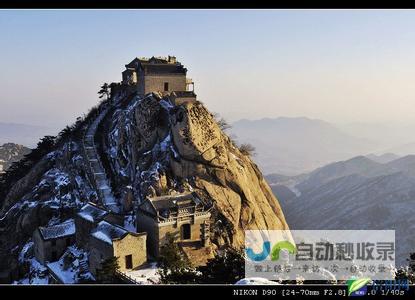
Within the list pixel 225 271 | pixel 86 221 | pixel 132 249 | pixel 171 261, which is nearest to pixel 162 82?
pixel 86 221

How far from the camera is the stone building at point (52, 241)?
22328 mm

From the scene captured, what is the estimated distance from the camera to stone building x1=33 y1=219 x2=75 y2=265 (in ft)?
73.3

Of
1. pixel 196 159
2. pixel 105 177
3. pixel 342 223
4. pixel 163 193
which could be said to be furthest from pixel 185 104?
pixel 342 223

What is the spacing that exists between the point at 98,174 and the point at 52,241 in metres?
7.65

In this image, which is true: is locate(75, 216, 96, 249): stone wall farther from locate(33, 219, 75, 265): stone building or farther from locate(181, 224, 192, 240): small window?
locate(181, 224, 192, 240): small window

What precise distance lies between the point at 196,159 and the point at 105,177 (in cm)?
743

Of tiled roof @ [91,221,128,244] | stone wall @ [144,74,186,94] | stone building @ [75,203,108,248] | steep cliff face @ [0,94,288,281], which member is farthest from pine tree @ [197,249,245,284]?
stone wall @ [144,74,186,94]

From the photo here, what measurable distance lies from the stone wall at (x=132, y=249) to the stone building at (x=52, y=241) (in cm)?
664

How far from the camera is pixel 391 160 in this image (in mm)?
84375

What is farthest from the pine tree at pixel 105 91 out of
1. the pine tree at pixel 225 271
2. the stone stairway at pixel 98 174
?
the pine tree at pixel 225 271

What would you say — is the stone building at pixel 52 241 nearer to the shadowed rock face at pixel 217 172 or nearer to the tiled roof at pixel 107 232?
the tiled roof at pixel 107 232

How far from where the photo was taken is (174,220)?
64.2 ft
